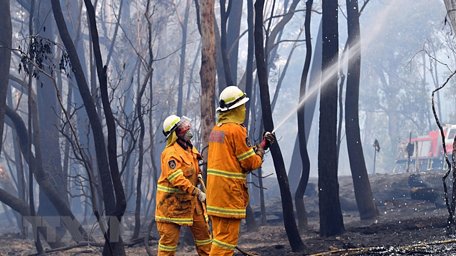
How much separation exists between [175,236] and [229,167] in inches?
61.5

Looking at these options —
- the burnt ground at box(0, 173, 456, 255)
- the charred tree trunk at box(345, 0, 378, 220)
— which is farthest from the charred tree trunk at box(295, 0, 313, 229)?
the charred tree trunk at box(345, 0, 378, 220)

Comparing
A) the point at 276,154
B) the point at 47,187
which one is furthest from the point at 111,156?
the point at 47,187

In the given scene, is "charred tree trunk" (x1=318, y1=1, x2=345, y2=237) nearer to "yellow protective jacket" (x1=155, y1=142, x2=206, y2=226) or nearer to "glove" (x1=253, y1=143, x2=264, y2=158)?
"yellow protective jacket" (x1=155, y1=142, x2=206, y2=226)

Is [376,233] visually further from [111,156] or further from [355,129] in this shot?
[355,129]

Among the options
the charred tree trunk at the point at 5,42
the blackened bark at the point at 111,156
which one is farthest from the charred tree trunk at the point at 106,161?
the charred tree trunk at the point at 5,42

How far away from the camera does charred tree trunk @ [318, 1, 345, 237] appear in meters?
13.2

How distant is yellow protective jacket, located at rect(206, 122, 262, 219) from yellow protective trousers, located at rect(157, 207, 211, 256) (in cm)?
126

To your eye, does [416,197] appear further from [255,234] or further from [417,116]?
[417,116]

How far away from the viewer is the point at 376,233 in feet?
43.2

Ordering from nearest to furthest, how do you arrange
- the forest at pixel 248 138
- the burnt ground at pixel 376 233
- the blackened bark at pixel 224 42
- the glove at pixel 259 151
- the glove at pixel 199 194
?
the glove at pixel 259 151, the glove at pixel 199 194, the burnt ground at pixel 376 233, the forest at pixel 248 138, the blackened bark at pixel 224 42

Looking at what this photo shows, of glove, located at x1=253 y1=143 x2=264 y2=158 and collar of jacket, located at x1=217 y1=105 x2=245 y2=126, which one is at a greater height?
collar of jacket, located at x1=217 y1=105 x2=245 y2=126

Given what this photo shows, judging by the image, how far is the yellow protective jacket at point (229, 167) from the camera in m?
7.49

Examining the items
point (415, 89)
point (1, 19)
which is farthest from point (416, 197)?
point (415, 89)

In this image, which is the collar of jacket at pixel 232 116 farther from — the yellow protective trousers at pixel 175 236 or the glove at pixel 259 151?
the yellow protective trousers at pixel 175 236
